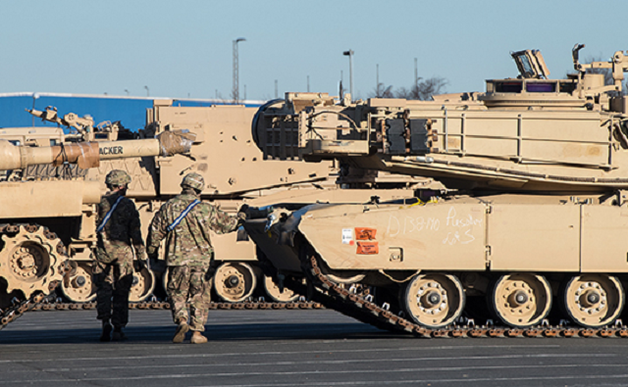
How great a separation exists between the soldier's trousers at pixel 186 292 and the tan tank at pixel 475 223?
4.41 feet

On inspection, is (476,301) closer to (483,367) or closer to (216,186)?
(483,367)

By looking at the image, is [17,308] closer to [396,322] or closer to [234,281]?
[396,322]

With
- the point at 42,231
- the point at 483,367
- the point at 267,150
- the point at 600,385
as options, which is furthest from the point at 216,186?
the point at 600,385

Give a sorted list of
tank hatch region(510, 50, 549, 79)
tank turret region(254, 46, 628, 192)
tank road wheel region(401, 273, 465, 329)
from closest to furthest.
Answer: tank road wheel region(401, 273, 465, 329) < tank turret region(254, 46, 628, 192) < tank hatch region(510, 50, 549, 79)

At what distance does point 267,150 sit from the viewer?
1736cm

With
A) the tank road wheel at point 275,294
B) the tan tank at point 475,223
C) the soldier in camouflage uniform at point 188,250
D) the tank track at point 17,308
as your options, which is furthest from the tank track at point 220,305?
the soldier in camouflage uniform at point 188,250

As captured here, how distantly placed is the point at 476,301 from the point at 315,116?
11.6ft

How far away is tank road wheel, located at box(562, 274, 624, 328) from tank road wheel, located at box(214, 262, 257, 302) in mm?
8978

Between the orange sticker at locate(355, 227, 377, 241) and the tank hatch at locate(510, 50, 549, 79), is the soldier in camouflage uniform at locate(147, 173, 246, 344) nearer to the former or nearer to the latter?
the orange sticker at locate(355, 227, 377, 241)

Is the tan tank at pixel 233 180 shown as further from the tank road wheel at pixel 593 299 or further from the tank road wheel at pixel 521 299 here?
the tank road wheel at pixel 593 299

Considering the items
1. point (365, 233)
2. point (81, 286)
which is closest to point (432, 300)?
point (365, 233)

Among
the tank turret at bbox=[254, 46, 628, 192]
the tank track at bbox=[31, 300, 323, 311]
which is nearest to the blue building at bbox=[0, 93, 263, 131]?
the tank track at bbox=[31, 300, 323, 311]

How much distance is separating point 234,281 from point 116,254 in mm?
7841

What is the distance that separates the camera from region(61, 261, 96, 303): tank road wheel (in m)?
20.3
